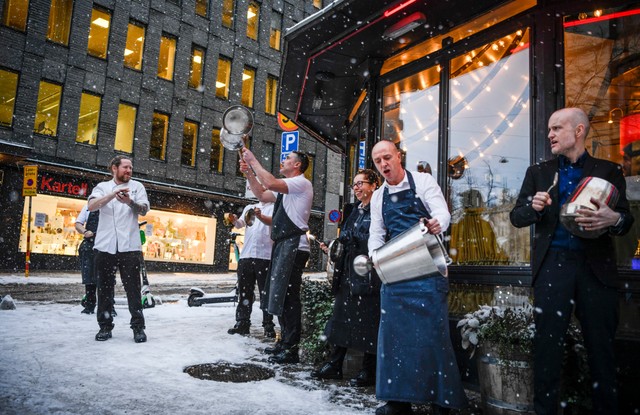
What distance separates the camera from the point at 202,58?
973 inches

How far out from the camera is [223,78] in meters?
25.7

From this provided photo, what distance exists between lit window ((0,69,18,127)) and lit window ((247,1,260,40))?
41.2ft

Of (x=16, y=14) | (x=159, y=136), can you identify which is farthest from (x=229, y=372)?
(x=159, y=136)

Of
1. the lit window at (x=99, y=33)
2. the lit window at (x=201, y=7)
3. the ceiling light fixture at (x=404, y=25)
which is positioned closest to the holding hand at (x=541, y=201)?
the ceiling light fixture at (x=404, y=25)

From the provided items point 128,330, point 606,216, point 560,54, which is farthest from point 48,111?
point 606,216

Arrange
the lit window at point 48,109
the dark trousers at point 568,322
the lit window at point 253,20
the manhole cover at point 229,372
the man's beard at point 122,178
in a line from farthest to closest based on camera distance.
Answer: the lit window at point 253,20 → the lit window at point 48,109 → the man's beard at point 122,178 → the manhole cover at point 229,372 → the dark trousers at point 568,322

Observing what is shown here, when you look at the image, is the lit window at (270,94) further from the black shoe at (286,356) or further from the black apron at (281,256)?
the black shoe at (286,356)

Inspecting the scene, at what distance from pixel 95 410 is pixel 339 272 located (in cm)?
233

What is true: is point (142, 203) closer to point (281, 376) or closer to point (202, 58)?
point (281, 376)

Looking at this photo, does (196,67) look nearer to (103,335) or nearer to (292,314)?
(103,335)

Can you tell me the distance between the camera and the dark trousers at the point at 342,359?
4.41 metres

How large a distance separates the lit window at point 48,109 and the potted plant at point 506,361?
20232 mm

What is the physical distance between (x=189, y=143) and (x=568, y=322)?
901 inches

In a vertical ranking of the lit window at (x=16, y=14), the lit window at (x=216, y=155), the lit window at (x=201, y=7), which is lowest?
the lit window at (x=216, y=155)
